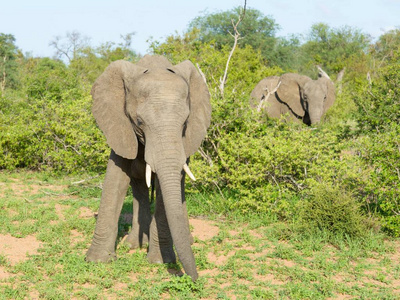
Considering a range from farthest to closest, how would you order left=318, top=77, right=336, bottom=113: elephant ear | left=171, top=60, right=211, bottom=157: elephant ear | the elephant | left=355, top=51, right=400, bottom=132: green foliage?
left=318, top=77, right=336, bottom=113: elephant ear → left=355, top=51, right=400, bottom=132: green foliage → left=171, top=60, right=211, bottom=157: elephant ear → the elephant

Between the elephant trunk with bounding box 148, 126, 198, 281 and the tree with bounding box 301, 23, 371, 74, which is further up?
the tree with bounding box 301, 23, 371, 74

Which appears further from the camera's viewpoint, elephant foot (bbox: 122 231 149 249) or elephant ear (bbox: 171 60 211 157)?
elephant foot (bbox: 122 231 149 249)

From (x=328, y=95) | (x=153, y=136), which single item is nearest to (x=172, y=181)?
(x=153, y=136)

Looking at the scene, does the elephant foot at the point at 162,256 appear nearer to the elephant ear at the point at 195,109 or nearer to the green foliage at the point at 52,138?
the elephant ear at the point at 195,109

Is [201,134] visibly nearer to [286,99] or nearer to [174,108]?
[174,108]

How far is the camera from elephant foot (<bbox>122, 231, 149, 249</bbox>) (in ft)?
19.2

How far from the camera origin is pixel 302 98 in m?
13.1

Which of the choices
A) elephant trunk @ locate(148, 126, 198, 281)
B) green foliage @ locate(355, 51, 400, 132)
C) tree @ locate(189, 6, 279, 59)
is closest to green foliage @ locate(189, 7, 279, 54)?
tree @ locate(189, 6, 279, 59)

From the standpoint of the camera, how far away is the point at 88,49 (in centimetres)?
3359

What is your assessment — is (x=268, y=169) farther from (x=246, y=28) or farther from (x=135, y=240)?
(x=246, y=28)

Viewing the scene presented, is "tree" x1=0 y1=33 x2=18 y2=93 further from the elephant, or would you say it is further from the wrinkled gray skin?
the elephant

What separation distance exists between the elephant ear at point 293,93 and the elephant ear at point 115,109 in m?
8.95

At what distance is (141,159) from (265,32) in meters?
35.5

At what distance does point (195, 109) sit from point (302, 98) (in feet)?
27.7
